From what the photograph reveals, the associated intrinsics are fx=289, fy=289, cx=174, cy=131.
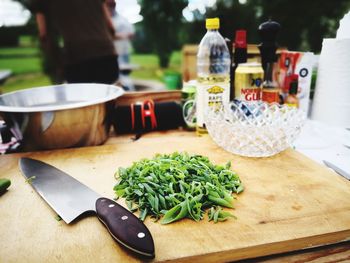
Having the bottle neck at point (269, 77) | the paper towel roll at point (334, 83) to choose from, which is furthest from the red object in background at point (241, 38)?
the paper towel roll at point (334, 83)

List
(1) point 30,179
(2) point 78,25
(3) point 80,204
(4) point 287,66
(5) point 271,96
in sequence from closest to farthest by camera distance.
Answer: (3) point 80,204 < (1) point 30,179 < (5) point 271,96 < (4) point 287,66 < (2) point 78,25

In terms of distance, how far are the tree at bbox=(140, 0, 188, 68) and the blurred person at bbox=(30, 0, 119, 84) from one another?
8.13 m

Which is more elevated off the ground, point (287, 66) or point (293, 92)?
point (287, 66)

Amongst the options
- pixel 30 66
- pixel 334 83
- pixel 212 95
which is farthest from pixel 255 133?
pixel 30 66

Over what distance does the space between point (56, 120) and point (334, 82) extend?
110 centimetres

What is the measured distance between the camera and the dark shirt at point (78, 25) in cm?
208

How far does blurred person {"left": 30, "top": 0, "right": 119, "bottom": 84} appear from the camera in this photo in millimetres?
2094

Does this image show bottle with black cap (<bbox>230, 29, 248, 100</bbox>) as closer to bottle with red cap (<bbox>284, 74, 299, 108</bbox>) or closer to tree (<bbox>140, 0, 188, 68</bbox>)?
bottle with red cap (<bbox>284, 74, 299, 108</bbox>)

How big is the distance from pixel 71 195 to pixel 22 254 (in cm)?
18

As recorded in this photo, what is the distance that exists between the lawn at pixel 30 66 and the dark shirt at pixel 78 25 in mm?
6194

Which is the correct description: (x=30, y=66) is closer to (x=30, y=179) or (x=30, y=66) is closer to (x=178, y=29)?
(x=178, y=29)

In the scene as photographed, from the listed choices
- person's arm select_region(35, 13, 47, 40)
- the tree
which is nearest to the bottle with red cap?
person's arm select_region(35, 13, 47, 40)

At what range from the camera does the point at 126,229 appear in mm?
540

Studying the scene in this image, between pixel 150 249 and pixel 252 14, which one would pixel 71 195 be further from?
pixel 252 14
